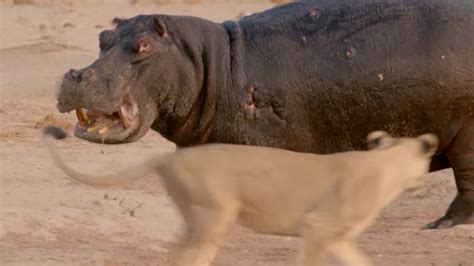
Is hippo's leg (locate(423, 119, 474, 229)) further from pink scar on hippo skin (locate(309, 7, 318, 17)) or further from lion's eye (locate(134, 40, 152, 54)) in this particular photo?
lion's eye (locate(134, 40, 152, 54))

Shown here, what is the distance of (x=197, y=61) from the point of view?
8.86 metres

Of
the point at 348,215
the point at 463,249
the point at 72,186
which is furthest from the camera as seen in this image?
the point at 72,186

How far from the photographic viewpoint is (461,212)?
9.16 metres

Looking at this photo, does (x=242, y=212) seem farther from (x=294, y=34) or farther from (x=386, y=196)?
(x=294, y=34)

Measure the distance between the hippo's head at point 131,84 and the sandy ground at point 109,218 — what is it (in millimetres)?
726

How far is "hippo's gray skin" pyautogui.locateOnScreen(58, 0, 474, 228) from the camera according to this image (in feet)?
28.6

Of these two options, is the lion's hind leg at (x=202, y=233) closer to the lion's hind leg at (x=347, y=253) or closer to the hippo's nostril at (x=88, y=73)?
the lion's hind leg at (x=347, y=253)

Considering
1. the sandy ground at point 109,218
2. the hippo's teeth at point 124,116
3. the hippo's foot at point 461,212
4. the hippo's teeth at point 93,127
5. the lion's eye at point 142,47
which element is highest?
the lion's eye at point 142,47

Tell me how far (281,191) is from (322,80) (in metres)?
1.84

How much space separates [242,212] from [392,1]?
2.39 m

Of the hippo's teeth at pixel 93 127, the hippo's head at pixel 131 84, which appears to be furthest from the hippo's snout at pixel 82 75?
the hippo's teeth at pixel 93 127

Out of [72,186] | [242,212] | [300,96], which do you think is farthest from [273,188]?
[72,186]

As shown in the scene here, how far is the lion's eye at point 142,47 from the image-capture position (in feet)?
28.2

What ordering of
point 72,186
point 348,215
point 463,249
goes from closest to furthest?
point 348,215, point 463,249, point 72,186
